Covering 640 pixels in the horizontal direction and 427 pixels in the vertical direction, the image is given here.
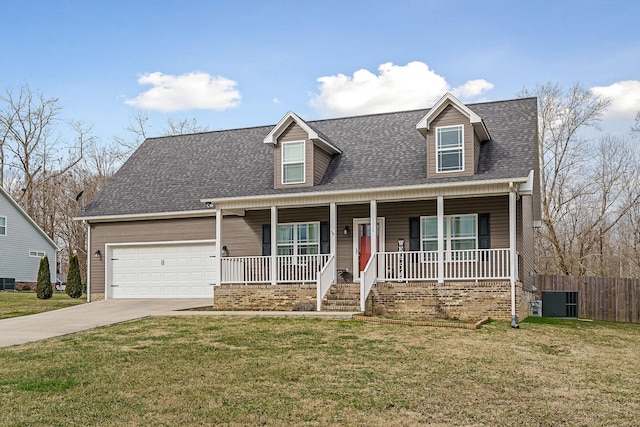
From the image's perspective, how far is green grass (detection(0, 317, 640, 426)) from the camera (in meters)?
8.30

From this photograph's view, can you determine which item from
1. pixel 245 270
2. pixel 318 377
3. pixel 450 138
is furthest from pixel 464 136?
pixel 318 377

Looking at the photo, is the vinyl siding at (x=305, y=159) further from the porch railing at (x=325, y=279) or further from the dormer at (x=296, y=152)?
the porch railing at (x=325, y=279)

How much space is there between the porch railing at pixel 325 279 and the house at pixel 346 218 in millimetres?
40

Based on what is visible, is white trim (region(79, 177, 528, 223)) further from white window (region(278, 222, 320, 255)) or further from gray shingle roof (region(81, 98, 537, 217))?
white window (region(278, 222, 320, 255))

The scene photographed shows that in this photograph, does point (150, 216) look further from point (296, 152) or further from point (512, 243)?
point (512, 243)

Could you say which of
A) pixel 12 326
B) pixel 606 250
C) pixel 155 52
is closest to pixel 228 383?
pixel 12 326

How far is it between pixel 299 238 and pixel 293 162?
7.78 ft

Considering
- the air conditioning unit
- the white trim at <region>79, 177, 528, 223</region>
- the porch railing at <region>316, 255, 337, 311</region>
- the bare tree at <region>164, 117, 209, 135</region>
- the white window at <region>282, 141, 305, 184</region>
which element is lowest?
the air conditioning unit

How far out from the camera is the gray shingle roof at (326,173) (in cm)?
1933

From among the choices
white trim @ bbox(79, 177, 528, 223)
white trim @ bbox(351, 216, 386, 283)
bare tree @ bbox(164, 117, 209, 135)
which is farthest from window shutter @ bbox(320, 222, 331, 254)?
bare tree @ bbox(164, 117, 209, 135)

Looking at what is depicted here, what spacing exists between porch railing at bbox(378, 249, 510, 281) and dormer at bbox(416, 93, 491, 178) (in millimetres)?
2217

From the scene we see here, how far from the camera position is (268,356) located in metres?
11.6

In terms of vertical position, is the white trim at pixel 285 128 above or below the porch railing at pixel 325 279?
above

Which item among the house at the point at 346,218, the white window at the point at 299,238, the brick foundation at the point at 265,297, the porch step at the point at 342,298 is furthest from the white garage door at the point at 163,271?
the porch step at the point at 342,298
